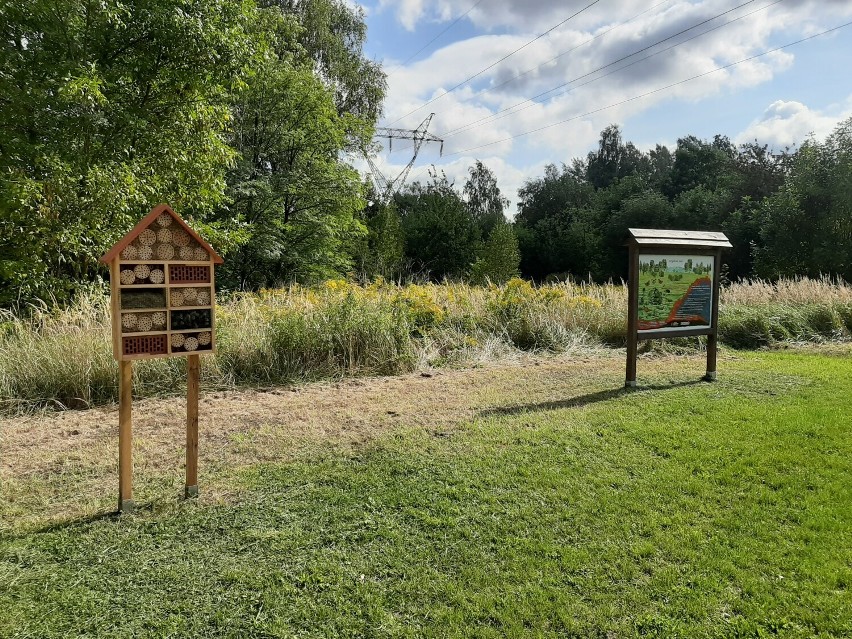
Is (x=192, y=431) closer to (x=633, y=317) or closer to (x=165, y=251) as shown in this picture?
(x=165, y=251)

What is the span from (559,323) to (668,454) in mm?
5167

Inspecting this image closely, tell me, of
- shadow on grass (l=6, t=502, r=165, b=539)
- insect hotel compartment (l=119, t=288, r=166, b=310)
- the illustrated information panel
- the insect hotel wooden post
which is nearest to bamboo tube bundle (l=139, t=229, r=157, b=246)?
the insect hotel wooden post

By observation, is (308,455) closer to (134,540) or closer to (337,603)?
(134,540)

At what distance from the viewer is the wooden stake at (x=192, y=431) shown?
123 inches

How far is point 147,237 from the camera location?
2.85 m

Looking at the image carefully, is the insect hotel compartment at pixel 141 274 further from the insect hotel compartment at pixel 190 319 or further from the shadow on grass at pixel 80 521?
the shadow on grass at pixel 80 521

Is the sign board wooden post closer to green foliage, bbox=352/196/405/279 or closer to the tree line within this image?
the tree line

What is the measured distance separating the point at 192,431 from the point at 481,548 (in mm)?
1820

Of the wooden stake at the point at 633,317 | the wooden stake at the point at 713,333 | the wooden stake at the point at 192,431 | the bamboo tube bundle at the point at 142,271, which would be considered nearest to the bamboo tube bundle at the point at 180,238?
the bamboo tube bundle at the point at 142,271

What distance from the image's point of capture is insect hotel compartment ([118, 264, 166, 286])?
9.07 ft

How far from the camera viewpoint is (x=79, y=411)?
491 cm

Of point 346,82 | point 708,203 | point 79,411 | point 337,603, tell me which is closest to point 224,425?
point 79,411

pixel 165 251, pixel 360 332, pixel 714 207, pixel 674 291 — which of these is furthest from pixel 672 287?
pixel 714 207

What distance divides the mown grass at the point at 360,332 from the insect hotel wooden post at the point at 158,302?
2667 millimetres
